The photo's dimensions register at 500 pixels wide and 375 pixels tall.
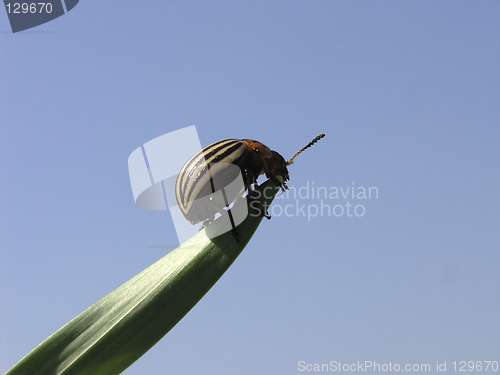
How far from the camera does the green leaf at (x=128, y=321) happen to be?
64.4 inches

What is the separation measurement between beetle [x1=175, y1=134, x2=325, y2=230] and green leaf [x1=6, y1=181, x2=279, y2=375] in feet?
4.10

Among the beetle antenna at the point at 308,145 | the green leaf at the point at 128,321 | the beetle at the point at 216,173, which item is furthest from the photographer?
the beetle antenna at the point at 308,145

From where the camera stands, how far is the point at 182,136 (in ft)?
10.3

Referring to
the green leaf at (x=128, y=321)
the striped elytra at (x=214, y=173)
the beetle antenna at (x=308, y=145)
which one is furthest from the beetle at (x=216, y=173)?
the green leaf at (x=128, y=321)

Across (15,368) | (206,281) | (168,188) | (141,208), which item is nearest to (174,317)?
(206,281)

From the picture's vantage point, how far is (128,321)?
1647 mm

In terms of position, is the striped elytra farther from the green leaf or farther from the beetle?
the green leaf

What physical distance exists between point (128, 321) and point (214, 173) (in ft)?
5.37

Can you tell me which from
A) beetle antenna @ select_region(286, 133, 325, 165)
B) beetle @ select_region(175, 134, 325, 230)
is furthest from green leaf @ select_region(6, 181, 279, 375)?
beetle antenna @ select_region(286, 133, 325, 165)

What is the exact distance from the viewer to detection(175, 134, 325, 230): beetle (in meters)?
3.04

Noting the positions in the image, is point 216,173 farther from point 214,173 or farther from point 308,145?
point 308,145

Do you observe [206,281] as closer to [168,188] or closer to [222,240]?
[222,240]

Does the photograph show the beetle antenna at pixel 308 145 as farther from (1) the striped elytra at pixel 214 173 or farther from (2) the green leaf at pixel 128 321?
(2) the green leaf at pixel 128 321

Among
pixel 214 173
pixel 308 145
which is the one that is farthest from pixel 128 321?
pixel 308 145
